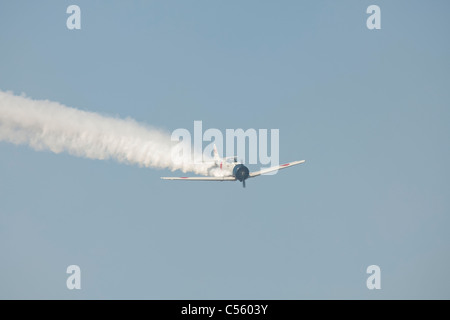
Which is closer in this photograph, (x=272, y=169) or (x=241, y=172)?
(x=241, y=172)

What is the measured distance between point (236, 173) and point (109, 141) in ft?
48.1

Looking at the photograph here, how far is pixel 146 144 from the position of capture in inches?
3851

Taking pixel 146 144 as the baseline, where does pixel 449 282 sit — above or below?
below
